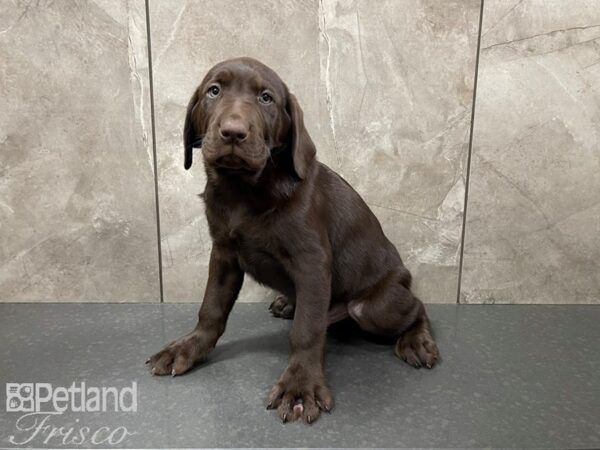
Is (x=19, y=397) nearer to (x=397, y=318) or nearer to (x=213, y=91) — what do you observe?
(x=213, y=91)

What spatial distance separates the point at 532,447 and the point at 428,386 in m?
0.36

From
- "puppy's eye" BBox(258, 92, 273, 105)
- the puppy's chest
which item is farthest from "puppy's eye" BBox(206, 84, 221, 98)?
the puppy's chest

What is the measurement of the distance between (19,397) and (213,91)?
1.03 meters

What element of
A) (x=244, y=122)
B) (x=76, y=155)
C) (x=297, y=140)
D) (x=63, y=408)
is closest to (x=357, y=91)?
(x=297, y=140)

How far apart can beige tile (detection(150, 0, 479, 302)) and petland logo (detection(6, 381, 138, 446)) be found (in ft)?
2.52

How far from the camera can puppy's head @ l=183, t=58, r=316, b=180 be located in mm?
1348

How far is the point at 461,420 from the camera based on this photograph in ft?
4.72

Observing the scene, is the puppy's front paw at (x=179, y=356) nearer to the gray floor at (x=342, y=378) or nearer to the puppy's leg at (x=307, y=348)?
the gray floor at (x=342, y=378)

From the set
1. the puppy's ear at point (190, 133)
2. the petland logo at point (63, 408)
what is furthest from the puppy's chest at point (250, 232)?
the petland logo at point (63, 408)

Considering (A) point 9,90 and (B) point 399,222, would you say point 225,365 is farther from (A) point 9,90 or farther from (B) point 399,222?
(A) point 9,90

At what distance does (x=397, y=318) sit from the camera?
72.0 inches

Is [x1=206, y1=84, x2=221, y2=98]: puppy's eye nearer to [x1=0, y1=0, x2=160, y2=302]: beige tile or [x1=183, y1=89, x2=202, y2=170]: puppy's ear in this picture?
[x1=183, y1=89, x2=202, y2=170]: puppy's ear

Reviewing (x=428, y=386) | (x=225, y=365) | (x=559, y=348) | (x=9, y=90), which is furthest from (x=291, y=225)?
(x=9, y=90)

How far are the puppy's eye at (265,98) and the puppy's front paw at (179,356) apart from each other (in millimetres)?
788
